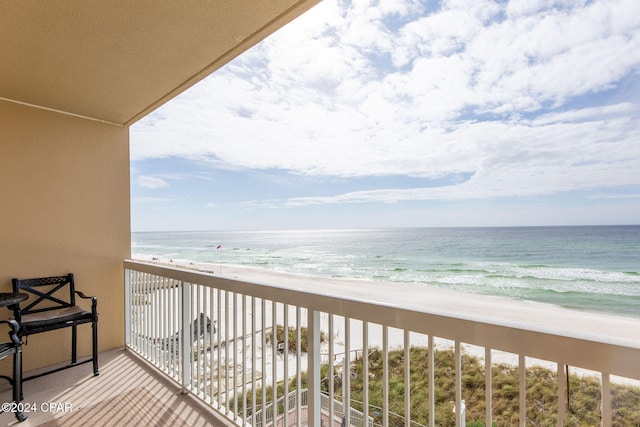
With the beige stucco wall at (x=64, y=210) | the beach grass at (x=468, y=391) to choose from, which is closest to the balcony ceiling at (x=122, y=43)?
the beige stucco wall at (x=64, y=210)

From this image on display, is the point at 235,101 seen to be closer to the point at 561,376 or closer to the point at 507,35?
the point at 507,35

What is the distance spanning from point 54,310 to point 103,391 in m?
0.92

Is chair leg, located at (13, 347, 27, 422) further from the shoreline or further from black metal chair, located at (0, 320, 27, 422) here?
the shoreline

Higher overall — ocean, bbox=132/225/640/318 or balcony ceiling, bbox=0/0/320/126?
balcony ceiling, bbox=0/0/320/126

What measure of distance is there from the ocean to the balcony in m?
10.1

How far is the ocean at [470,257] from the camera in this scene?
12477 millimetres

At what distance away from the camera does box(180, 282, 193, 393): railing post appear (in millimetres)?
2367

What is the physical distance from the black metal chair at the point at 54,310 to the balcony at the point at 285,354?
34cm

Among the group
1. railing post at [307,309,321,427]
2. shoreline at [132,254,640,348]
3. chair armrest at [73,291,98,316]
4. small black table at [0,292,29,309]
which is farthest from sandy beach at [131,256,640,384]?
railing post at [307,309,321,427]

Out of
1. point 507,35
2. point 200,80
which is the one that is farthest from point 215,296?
point 507,35

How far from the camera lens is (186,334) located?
2.38m

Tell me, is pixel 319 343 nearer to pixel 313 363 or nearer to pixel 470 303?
pixel 313 363

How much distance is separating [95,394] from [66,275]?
116cm

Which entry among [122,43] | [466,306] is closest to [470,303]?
[466,306]
